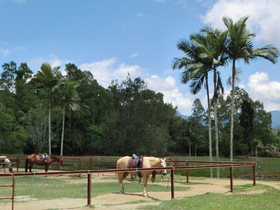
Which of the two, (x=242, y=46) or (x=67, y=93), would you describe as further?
(x=67, y=93)

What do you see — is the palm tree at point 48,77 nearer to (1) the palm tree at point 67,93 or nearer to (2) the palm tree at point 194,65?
(1) the palm tree at point 67,93

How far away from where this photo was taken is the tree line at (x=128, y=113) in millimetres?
24056

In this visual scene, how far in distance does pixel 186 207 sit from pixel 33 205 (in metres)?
4.50

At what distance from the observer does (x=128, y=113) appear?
3616 cm

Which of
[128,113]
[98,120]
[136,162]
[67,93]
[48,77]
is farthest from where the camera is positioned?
[98,120]

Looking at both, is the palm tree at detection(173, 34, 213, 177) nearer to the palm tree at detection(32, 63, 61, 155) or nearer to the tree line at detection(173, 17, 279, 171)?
the tree line at detection(173, 17, 279, 171)

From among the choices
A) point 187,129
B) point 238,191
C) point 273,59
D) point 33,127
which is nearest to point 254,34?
point 273,59

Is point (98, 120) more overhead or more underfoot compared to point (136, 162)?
more overhead

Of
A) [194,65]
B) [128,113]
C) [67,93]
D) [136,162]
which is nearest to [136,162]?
[136,162]

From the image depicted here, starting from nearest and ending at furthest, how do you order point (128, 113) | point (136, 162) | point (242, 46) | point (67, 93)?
1. point (136, 162)
2. point (242, 46)
3. point (67, 93)
4. point (128, 113)

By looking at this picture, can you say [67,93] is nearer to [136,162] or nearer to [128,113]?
[128,113]

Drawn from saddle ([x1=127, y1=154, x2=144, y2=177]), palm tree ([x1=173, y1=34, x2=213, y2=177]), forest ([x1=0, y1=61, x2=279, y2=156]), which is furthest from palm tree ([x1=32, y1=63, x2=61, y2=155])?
saddle ([x1=127, y1=154, x2=144, y2=177])

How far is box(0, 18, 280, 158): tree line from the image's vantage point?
24.1 meters

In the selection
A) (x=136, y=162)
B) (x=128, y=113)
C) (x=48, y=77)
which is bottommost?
(x=136, y=162)
